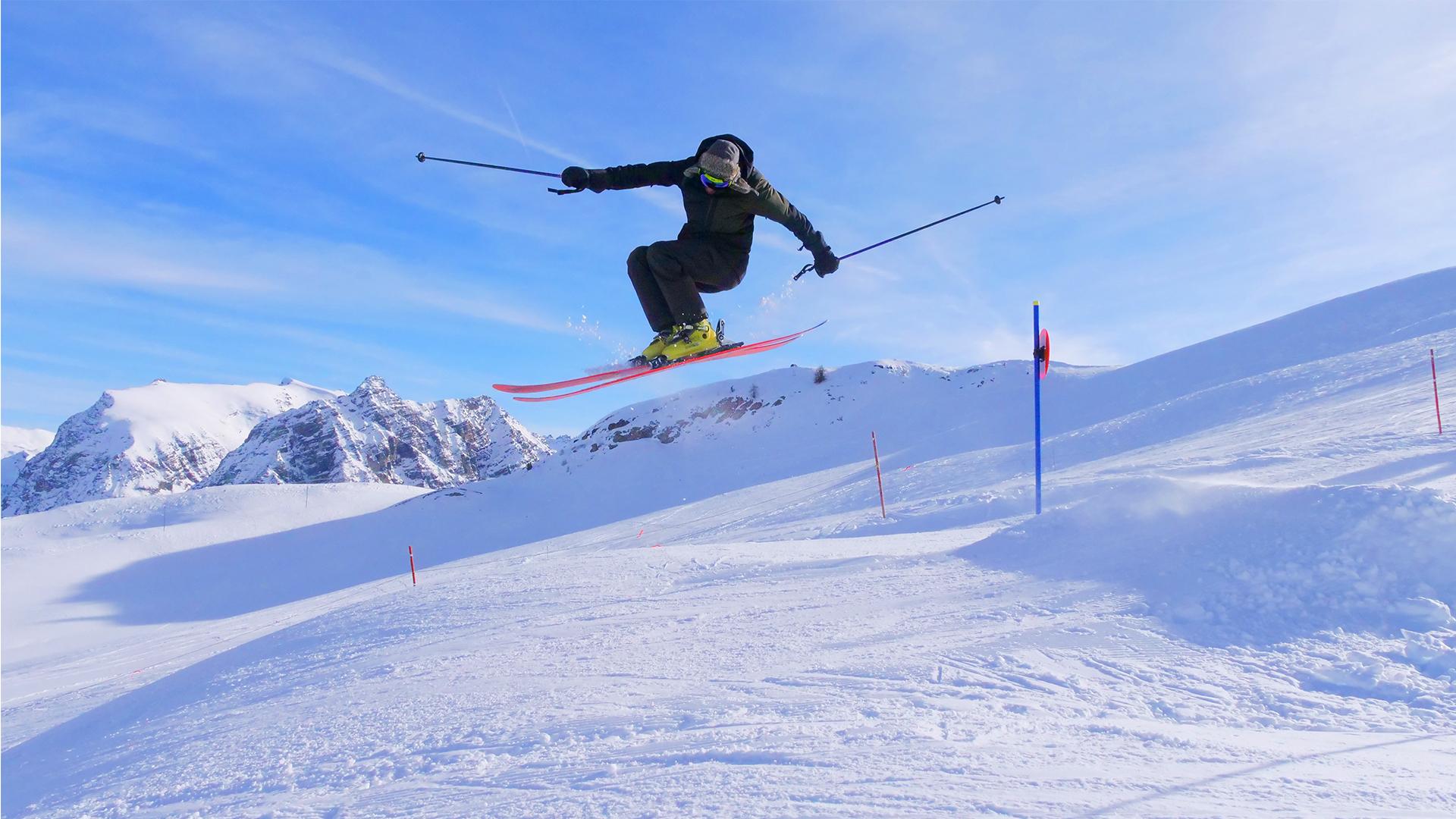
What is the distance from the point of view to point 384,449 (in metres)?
192

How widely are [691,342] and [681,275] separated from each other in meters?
0.71

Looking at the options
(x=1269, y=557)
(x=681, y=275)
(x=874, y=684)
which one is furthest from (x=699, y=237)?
(x=1269, y=557)

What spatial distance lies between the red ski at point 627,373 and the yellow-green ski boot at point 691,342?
7.5 inches

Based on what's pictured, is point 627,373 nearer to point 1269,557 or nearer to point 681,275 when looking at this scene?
point 681,275

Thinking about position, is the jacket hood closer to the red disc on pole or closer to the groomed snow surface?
the groomed snow surface

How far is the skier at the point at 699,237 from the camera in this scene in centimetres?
596

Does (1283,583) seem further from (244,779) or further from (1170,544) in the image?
(244,779)

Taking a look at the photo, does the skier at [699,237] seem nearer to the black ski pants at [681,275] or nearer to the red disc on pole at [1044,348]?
the black ski pants at [681,275]

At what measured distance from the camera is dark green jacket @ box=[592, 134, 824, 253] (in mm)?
6199

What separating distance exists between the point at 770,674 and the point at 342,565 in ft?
97.8

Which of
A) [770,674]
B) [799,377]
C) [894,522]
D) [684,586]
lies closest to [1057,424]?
[894,522]

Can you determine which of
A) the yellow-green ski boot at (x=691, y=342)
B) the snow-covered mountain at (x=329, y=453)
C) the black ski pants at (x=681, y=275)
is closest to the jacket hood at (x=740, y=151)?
the black ski pants at (x=681, y=275)

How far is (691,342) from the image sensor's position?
7.20 m

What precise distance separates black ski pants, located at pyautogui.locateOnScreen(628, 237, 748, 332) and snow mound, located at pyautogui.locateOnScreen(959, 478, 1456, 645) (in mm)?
3646
